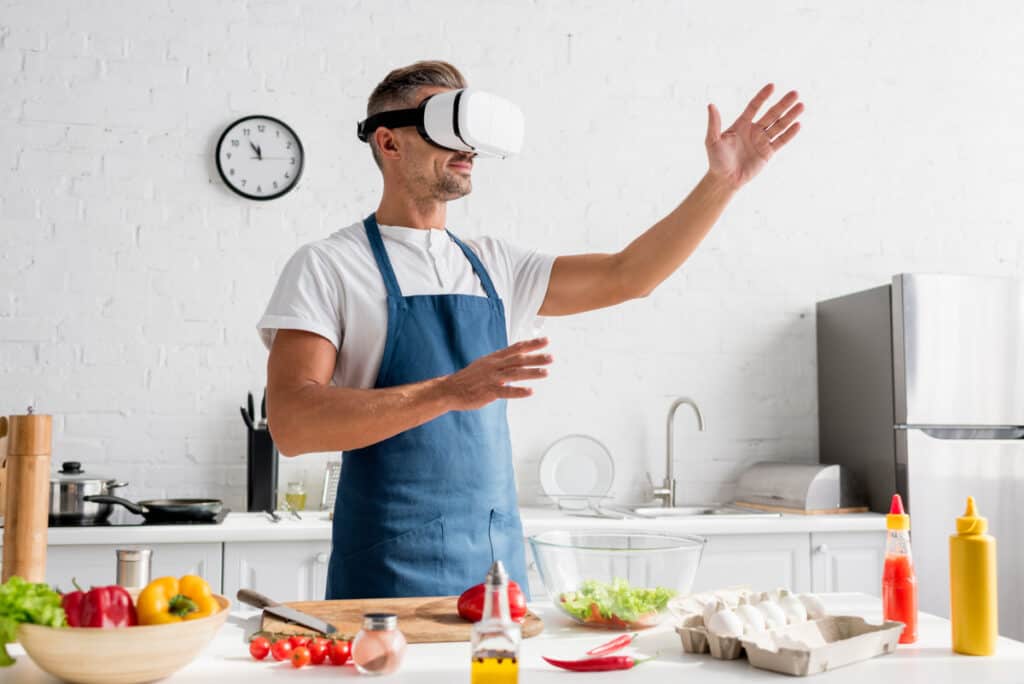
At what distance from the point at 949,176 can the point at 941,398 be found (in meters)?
1.30

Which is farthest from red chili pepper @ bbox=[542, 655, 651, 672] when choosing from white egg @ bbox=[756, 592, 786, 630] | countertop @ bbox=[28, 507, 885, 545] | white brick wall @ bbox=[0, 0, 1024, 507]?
white brick wall @ bbox=[0, 0, 1024, 507]

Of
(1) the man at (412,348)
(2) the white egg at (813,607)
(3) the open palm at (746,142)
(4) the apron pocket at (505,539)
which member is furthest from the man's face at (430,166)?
(2) the white egg at (813,607)

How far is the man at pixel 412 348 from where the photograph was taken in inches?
77.7

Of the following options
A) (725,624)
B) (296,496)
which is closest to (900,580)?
(725,624)

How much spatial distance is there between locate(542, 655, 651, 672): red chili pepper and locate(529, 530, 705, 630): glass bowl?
0.20 metres

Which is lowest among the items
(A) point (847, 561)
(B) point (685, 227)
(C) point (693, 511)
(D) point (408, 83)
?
(A) point (847, 561)

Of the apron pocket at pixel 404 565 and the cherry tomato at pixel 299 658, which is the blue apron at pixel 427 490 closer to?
the apron pocket at pixel 404 565

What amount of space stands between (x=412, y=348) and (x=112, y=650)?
98 cm

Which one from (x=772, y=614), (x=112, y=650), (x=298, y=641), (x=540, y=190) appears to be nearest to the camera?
(x=112, y=650)

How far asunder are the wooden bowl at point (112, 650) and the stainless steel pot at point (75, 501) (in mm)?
1926

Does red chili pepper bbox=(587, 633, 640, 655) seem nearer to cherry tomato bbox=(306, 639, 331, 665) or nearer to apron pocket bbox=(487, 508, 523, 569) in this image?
cherry tomato bbox=(306, 639, 331, 665)

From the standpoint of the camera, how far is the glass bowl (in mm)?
1595

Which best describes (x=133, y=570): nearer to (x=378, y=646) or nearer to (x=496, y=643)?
(x=378, y=646)

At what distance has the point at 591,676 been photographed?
4.52ft
